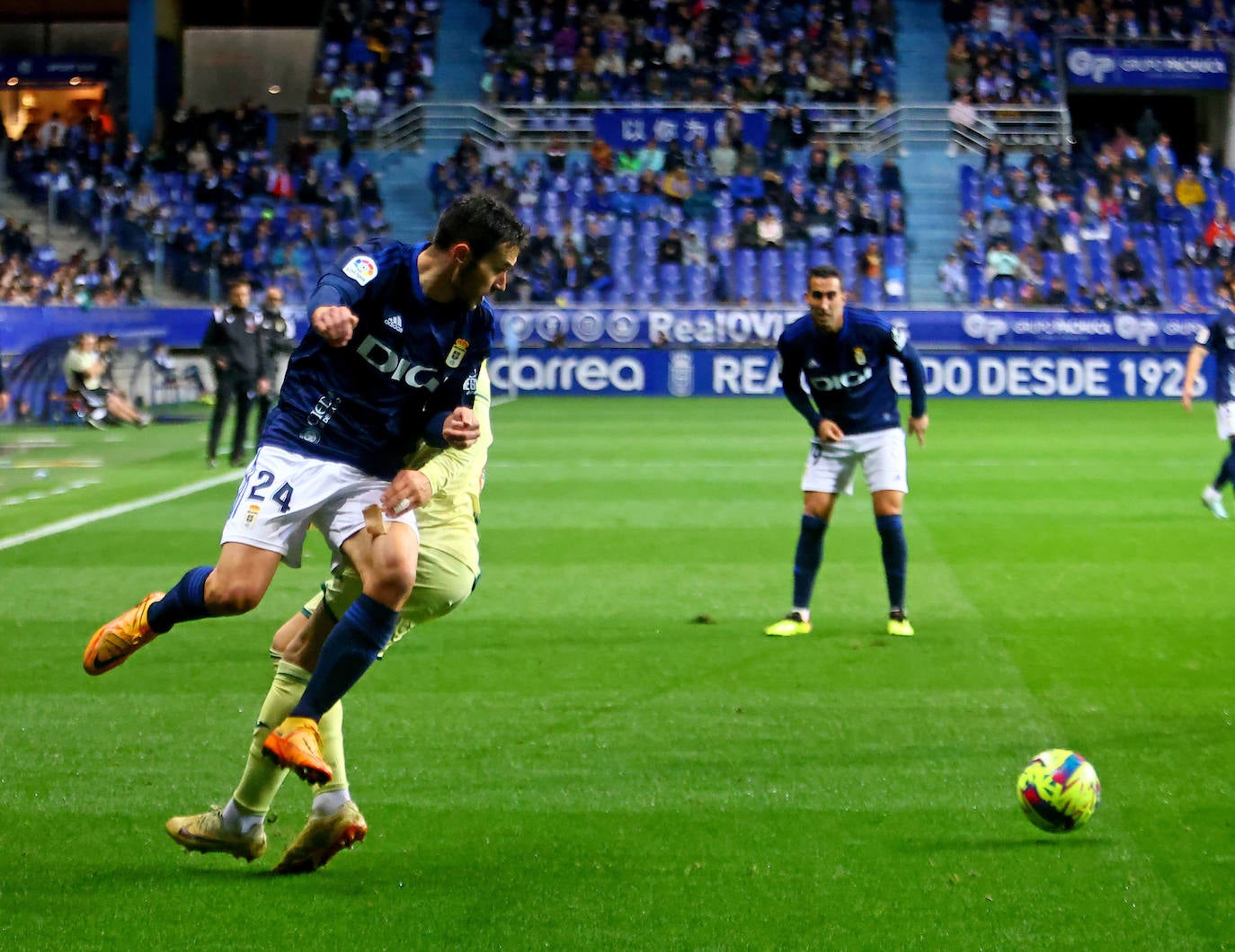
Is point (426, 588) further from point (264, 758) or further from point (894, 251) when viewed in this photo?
point (894, 251)

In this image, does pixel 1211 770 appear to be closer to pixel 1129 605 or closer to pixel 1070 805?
pixel 1070 805

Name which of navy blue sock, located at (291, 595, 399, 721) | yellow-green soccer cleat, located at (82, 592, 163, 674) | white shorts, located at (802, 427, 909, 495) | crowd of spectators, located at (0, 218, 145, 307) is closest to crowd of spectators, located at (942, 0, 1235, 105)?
crowd of spectators, located at (0, 218, 145, 307)

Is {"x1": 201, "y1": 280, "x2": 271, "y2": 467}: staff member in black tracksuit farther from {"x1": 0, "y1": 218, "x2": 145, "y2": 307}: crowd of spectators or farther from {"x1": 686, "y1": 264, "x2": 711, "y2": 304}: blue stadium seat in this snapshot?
{"x1": 686, "y1": 264, "x2": 711, "y2": 304}: blue stadium seat

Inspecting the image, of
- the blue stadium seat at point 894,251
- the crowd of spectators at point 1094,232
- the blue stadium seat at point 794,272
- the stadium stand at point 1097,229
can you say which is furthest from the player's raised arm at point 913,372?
the blue stadium seat at point 894,251

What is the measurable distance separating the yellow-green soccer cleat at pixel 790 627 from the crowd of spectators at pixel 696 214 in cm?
2472

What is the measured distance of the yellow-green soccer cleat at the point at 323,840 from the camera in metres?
4.80

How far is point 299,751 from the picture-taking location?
14.6 ft

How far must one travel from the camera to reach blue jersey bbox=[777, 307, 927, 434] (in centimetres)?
895

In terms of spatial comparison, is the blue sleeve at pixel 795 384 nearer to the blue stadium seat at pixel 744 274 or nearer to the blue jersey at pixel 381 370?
the blue jersey at pixel 381 370

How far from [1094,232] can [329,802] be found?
34.0 metres

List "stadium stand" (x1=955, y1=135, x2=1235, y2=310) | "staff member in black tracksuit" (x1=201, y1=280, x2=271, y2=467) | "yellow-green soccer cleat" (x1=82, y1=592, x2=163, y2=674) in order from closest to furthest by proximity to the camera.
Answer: "yellow-green soccer cleat" (x1=82, y1=592, x2=163, y2=674)
"staff member in black tracksuit" (x1=201, y1=280, x2=271, y2=467)
"stadium stand" (x1=955, y1=135, x2=1235, y2=310)

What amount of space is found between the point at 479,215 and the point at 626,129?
34.0 meters

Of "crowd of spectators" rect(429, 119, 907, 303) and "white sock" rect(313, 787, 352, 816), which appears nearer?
"white sock" rect(313, 787, 352, 816)

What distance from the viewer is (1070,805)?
5.08 metres
